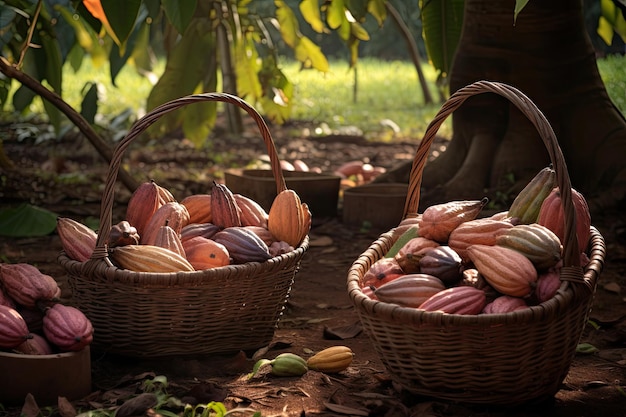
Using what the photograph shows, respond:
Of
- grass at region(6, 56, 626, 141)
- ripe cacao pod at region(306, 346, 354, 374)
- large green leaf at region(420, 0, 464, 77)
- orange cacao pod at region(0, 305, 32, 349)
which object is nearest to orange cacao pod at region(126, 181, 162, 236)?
orange cacao pod at region(0, 305, 32, 349)

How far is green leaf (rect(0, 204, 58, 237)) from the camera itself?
3922 millimetres

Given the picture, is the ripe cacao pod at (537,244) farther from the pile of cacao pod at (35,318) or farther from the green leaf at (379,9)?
the green leaf at (379,9)

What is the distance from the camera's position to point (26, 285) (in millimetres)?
2223

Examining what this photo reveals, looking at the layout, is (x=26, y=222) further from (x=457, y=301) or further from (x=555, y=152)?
(x=555, y=152)

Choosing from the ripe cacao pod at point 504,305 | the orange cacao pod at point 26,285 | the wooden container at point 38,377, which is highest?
the ripe cacao pod at point 504,305

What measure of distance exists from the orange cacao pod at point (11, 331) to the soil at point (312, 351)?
0.16 meters

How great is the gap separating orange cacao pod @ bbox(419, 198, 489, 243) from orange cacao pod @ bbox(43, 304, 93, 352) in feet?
3.00

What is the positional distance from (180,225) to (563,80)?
2228 mm

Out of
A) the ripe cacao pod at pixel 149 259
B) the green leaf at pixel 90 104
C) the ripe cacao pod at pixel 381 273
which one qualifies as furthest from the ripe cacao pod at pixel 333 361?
the green leaf at pixel 90 104

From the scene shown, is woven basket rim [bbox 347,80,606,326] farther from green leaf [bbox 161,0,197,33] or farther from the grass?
the grass

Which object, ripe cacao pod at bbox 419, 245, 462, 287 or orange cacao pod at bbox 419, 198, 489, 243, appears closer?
ripe cacao pod at bbox 419, 245, 462, 287

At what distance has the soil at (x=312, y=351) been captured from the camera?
2051 millimetres

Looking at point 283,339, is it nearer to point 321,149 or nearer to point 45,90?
point 45,90

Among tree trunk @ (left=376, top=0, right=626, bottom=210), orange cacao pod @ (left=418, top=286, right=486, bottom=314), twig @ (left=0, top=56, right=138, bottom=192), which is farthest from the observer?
tree trunk @ (left=376, top=0, right=626, bottom=210)
